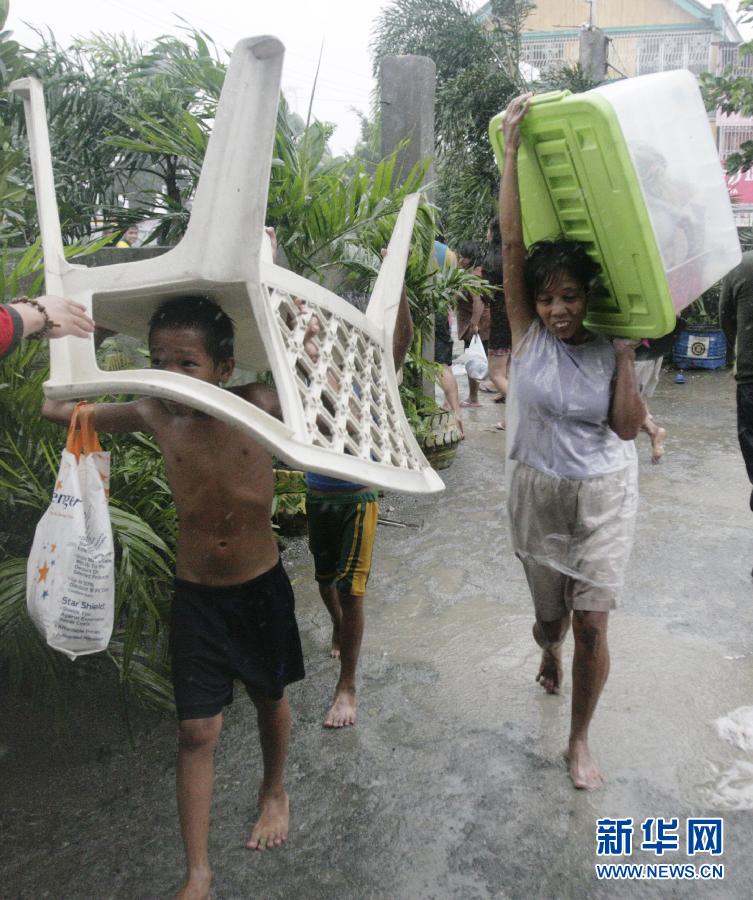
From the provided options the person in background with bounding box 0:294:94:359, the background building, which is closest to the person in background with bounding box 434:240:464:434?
the person in background with bounding box 0:294:94:359

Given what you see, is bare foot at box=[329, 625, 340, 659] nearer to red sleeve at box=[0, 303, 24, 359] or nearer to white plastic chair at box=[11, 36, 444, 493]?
white plastic chair at box=[11, 36, 444, 493]

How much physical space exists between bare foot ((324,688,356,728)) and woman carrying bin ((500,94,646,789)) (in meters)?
0.71

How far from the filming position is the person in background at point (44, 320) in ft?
5.42

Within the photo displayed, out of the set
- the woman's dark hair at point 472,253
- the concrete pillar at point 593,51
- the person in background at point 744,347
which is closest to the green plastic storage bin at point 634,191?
the person in background at point 744,347

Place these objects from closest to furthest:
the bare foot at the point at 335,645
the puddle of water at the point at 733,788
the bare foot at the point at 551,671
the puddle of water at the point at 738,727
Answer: the puddle of water at the point at 733,788 < the puddle of water at the point at 738,727 < the bare foot at the point at 551,671 < the bare foot at the point at 335,645

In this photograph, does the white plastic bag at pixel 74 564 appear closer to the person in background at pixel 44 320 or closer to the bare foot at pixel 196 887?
the person in background at pixel 44 320

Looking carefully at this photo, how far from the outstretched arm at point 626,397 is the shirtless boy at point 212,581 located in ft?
3.22

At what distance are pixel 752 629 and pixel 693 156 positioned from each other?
6.40ft

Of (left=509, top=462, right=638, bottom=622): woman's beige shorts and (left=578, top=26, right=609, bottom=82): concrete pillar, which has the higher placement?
(left=578, top=26, right=609, bottom=82): concrete pillar

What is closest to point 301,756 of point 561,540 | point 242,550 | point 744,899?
point 242,550

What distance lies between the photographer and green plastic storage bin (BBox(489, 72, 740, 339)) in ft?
6.72

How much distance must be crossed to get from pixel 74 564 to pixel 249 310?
0.69 meters

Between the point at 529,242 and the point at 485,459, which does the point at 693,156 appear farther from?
the point at 485,459

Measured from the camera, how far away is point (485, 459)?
230 inches
